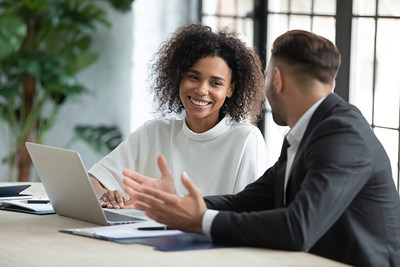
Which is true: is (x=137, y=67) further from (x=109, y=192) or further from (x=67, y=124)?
(x=109, y=192)

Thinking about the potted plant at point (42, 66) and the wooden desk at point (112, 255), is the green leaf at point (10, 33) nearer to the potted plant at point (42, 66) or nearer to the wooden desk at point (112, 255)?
the potted plant at point (42, 66)

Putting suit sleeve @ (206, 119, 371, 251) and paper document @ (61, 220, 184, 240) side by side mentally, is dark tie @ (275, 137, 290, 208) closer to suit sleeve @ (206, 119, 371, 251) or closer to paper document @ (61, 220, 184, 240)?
suit sleeve @ (206, 119, 371, 251)

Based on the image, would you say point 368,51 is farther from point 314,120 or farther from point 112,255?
point 112,255

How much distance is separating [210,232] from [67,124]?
14.5 feet

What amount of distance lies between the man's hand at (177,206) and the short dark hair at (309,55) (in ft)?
1.62

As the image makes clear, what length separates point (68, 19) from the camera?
18.7 ft

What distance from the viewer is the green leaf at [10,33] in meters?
5.32

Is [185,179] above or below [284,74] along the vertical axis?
below

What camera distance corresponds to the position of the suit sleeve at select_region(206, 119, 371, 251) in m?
2.00

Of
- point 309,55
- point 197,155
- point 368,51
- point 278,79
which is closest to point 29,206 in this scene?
point 197,155

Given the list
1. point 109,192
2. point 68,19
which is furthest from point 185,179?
point 68,19

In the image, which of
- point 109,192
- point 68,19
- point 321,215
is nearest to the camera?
point 321,215

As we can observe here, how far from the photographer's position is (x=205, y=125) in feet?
10.7

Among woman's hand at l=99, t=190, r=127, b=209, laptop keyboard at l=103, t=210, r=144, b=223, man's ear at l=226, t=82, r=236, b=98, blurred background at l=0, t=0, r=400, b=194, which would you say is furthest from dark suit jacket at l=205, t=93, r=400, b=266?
blurred background at l=0, t=0, r=400, b=194
